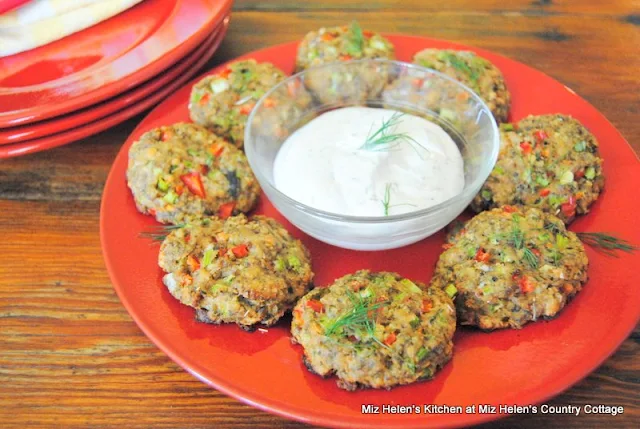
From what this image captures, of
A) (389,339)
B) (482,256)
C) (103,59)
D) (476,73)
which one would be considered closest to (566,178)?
(482,256)

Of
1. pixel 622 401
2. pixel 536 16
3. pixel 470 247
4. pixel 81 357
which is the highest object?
pixel 536 16

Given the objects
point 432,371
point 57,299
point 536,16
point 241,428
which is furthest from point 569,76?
point 57,299

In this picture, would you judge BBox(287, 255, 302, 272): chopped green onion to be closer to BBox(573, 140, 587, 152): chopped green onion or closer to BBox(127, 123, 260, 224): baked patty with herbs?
BBox(127, 123, 260, 224): baked patty with herbs

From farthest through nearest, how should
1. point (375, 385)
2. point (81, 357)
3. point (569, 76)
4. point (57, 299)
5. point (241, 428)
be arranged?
point (569, 76)
point (57, 299)
point (81, 357)
point (241, 428)
point (375, 385)

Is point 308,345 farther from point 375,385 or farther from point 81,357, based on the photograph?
point 81,357

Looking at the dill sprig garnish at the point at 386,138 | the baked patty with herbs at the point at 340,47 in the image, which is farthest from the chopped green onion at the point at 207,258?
the baked patty with herbs at the point at 340,47

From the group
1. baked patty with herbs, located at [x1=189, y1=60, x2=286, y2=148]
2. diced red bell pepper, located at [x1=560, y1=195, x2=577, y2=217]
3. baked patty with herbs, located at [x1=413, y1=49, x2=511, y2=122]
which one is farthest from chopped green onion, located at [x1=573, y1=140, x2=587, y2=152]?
baked patty with herbs, located at [x1=189, y1=60, x2=286, y2=148]

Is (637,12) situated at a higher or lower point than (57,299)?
higher
